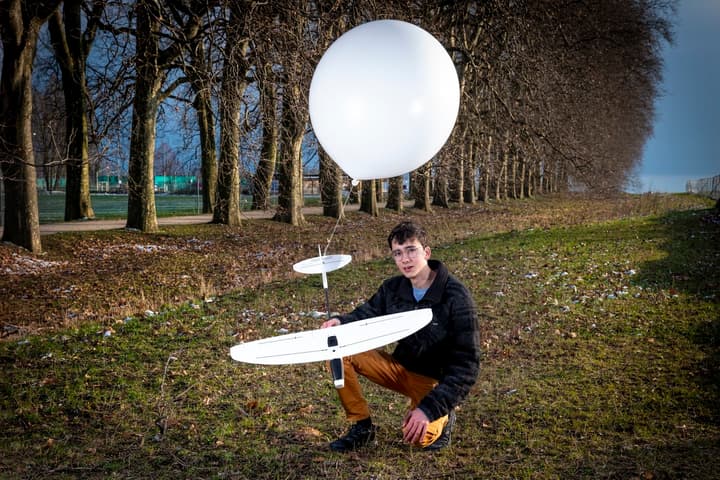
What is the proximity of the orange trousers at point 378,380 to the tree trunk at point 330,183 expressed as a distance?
1.41 meters

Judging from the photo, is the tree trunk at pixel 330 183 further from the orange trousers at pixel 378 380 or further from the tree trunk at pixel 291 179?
the orange trousers at pixel 378 380

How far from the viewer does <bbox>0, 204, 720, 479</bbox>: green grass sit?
4.27 metres

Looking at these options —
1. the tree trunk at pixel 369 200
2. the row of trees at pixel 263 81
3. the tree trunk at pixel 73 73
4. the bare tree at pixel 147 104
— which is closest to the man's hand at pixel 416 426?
the row of trees at pixel 263 81

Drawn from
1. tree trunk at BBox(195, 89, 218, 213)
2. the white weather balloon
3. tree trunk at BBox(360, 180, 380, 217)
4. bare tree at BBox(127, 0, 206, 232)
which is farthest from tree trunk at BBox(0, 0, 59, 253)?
tree trunk at BBox(360, 180, 380, 217)

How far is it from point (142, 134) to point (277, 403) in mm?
12584

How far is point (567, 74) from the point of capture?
20.0 metres

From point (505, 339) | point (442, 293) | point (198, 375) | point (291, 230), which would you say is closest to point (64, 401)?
point (198, 375)

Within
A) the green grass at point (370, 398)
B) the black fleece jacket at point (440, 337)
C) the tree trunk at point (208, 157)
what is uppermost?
the tree trunk at point (208, 157)

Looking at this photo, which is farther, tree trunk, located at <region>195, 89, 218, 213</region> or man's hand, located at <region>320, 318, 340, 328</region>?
tree trunk, located at <region>195, 89, 218, 213</region>

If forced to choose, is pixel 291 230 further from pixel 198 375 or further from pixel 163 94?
pixel 198 375

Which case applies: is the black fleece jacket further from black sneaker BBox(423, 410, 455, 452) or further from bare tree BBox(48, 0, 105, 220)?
bare tree BBox(48, 0, 105, 220)

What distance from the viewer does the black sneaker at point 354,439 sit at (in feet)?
14.4

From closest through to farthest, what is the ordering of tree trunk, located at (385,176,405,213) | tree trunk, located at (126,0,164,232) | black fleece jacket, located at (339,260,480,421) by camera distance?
black fleece jacket, located at (339,260,480,421) < tree trunk, located at (126,0,164,232) < tree trunk, located at (385,176,405,213)

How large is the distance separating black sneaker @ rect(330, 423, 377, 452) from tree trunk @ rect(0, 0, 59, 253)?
1174cm
